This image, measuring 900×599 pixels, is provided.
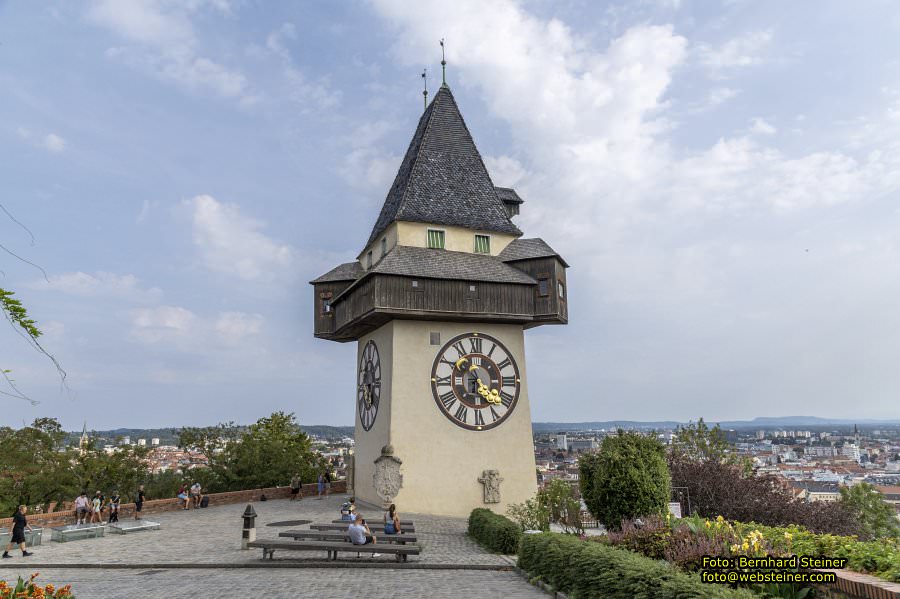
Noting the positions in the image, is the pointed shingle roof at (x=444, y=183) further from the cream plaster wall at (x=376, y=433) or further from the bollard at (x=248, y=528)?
the bollard at (x=248, y=528)

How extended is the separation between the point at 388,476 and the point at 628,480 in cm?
849

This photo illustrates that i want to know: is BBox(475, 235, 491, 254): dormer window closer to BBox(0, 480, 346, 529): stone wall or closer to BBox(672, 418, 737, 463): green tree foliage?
BBox(0, 480, 346, 529): stone wall

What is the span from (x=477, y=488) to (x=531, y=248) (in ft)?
27.8

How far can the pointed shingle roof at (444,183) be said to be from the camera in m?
22.4

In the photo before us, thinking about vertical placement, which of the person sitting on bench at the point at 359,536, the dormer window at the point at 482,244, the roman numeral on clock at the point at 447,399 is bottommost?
the person sitting on bench at the point at 359,536

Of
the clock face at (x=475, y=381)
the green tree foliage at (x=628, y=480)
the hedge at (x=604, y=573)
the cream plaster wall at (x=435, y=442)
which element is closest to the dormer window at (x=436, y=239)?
the cream plaster wall at (x=435, y=442)

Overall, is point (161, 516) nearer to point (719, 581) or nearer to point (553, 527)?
point (553, 527)

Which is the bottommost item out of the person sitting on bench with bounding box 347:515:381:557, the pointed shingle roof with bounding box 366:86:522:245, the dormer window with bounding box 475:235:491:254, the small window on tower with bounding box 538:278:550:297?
the person sitting on bench with bounding box 347:515:381:557

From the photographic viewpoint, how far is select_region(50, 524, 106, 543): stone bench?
1562cm

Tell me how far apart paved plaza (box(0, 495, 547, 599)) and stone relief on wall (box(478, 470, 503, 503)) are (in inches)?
124

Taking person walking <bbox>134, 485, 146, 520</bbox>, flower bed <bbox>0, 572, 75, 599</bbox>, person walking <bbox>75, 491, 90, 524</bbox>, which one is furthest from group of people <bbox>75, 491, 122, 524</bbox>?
flower bed <bbox>0, 572, 75, 599</bbox>

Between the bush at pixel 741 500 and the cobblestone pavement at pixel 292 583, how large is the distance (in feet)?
40.9

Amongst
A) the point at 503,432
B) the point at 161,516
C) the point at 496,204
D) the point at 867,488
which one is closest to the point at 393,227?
the point at 496,204

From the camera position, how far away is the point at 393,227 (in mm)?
21969
